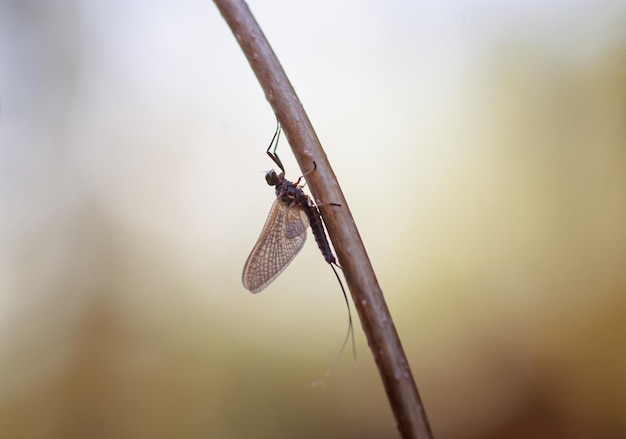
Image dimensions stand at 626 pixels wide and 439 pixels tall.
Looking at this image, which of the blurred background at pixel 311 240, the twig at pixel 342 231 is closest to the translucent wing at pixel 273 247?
the twig at pixel 342 231

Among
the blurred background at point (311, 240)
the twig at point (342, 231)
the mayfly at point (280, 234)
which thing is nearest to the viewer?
the twig at point (342, 231)

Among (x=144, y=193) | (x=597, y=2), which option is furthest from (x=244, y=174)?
(x=597, y=2)

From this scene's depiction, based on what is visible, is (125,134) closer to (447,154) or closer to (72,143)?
(72,143)

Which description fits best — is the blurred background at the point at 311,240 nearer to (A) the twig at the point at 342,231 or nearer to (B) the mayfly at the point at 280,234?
(B) the mayfly at the point at 280,234

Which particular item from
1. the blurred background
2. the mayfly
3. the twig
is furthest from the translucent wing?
the blurred background

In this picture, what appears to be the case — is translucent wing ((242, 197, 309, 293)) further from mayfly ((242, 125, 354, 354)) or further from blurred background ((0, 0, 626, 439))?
blurred background ((0, 0, 626, 439))

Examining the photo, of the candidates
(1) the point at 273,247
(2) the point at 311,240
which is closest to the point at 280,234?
(1) the point at 273,247
